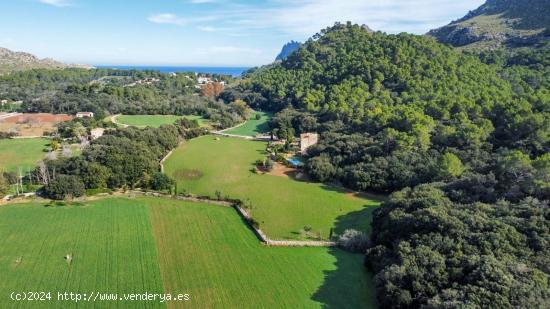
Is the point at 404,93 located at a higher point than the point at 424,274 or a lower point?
higher

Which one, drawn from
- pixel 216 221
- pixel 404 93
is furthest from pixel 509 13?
pixel 216 221

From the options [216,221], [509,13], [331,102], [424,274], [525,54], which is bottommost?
[216,221]

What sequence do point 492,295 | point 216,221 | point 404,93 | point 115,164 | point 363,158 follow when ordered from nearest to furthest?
point 492,295 → point 216,221 → point 115,164 → point 363,158 → point 404,93

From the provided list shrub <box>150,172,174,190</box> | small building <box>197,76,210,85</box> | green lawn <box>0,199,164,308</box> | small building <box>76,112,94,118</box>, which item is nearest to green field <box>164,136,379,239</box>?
shrub <box>150,172,174,190</box>

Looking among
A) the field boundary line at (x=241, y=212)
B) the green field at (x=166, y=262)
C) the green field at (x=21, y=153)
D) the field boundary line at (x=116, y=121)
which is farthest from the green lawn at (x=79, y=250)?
the field boundary line at (x=116, y=121)

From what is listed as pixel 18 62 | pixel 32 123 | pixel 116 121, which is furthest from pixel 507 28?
pixel 18 62

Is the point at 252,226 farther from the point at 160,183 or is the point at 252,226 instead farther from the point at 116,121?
the point at 116,121

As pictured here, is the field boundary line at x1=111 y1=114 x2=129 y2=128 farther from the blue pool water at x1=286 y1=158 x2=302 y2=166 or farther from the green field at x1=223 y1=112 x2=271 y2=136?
the blue pool water at x1=286 y1=158 x2=302 y2=166

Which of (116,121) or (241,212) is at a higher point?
(116,121)

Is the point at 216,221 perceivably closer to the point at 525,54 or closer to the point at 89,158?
the point at 89,158
